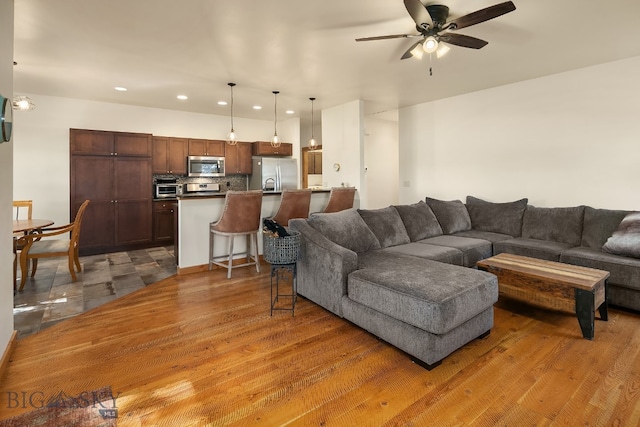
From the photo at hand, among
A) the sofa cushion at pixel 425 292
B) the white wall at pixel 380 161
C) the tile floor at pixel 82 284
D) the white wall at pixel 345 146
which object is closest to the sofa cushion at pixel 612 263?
the sofa cushion at pixel 425 292

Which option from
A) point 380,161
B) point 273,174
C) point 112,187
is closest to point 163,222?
point 112,187

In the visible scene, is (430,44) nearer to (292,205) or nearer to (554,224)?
(292,205)

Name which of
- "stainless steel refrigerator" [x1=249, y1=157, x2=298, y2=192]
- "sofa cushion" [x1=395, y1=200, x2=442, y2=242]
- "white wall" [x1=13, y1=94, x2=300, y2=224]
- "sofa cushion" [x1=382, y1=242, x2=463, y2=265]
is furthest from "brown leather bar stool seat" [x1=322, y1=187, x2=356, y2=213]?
"white wall" [x1=13, y1=94, x2=300, y2=224]

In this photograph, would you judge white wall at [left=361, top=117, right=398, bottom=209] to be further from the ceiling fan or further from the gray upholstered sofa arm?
the gray upholstered sofa arm

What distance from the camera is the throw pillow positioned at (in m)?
2.90

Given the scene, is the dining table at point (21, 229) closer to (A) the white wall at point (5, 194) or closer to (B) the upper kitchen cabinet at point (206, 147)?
(A) the white wall at point (5, 194)

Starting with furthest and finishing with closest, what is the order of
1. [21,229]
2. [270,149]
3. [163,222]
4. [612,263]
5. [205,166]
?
[270,149]
[205,166]
[163,222]
[21,229]
[612,263]

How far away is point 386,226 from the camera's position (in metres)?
3.55

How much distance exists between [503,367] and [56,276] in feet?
15.6

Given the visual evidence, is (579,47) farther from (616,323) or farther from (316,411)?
(316,411)

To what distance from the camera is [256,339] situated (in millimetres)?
2371

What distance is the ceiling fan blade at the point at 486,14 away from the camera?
2.16m

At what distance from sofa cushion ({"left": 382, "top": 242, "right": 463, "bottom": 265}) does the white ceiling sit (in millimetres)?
2105

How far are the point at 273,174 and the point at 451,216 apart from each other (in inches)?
150
